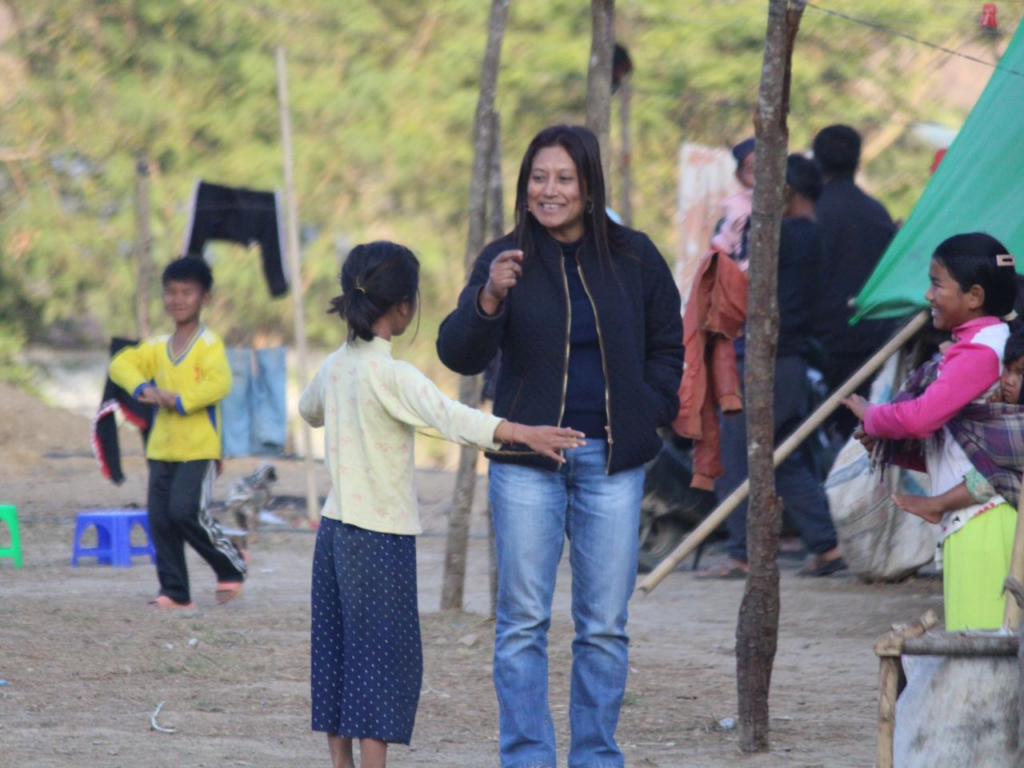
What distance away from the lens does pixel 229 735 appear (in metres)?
4.98

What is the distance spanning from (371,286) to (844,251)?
4752 mm

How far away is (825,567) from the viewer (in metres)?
8.25

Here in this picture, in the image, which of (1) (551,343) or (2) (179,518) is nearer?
(1) (551,343)

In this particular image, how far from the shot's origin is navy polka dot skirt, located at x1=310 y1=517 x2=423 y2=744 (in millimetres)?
4168

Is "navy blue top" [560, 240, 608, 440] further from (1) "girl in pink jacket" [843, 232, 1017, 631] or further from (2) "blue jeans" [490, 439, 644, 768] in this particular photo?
(1) "girl in pink jacket" [843, 232, 1017, 631]

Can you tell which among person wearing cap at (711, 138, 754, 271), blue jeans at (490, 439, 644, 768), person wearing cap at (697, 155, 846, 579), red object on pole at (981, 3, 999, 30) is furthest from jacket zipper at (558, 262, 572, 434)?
person wearing cap at (697, 155, 846, 579)

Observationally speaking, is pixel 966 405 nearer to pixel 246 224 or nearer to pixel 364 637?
pixel 364 637

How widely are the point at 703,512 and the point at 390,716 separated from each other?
186 inches

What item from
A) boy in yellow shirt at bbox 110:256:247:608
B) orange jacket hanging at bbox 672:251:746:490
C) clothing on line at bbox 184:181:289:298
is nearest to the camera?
orange jacket hanging at bbox 672:251:746:490

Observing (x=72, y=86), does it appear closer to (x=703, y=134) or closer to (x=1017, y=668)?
(x=703, y=134)

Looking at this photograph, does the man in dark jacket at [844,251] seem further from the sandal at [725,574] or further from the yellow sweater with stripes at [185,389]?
the yellow sweater with stripes at [185,389]

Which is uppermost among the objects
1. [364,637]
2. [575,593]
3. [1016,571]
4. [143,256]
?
[143,256]

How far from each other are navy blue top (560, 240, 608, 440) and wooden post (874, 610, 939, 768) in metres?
0.93

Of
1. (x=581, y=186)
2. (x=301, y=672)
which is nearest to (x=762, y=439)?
(x=581, y=186)
